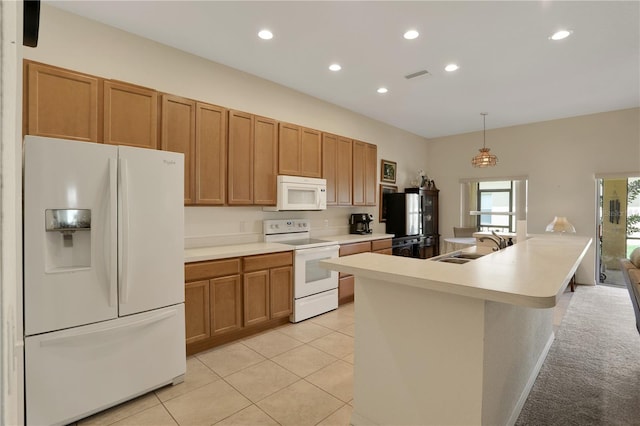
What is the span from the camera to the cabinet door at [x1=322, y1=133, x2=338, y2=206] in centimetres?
456

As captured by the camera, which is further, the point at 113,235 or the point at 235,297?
the point at 235,297

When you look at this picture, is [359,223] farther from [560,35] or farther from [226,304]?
[560,35]

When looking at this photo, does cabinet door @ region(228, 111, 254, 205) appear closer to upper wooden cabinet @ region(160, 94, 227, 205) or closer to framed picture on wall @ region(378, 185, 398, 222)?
upper wooden cabinet @ region(160, 94, 227, 205)

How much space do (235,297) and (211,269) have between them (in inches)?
16.2

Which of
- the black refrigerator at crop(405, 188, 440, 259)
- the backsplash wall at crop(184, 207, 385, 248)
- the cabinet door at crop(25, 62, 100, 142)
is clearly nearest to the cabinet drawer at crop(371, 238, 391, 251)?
the backsplash wall at crop(184, 207, 385, 248)

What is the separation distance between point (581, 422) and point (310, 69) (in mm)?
3864

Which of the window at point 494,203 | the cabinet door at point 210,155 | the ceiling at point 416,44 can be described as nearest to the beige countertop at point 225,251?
the cabinet door at point 210,155

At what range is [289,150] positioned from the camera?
410 cm

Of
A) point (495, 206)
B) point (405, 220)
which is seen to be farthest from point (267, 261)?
point (495, 206)

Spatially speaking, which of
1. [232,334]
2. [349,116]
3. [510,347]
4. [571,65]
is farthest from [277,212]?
[571,65]

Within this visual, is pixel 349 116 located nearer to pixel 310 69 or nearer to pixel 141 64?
pixel 310 69

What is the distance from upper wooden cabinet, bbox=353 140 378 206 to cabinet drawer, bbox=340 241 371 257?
757mm

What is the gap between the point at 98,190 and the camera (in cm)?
213

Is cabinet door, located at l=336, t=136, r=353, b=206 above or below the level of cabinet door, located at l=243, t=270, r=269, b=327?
above
